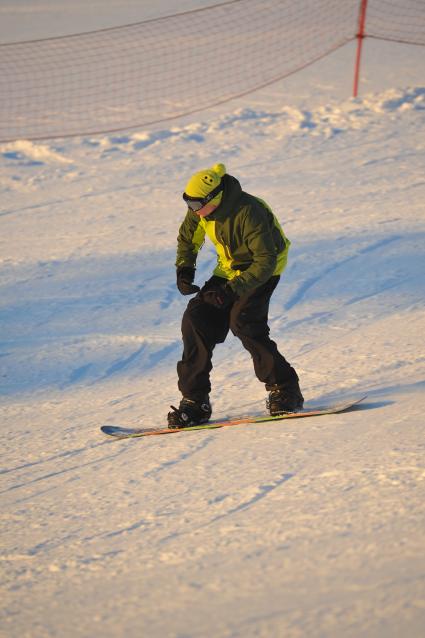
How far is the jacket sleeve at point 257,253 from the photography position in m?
4.59

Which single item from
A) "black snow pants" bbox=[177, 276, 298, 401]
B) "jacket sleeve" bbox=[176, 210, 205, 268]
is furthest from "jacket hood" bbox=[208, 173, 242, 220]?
"black snow pants" bbox=[177, 276, 298, 401]

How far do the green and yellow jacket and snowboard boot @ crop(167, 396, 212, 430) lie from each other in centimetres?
73

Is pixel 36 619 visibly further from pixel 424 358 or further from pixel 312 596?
pixel 424 358

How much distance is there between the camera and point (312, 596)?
110 inches

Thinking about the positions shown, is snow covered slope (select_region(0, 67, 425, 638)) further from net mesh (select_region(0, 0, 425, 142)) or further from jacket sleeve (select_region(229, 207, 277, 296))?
net mesh (select_region(0, 0, 425, 142))

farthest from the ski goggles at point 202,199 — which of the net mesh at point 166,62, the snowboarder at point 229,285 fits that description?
the net mesh at point 166,62

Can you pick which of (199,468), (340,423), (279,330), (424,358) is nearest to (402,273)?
(279,330)

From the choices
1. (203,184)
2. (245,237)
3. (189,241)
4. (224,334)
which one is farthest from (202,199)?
(224,334)

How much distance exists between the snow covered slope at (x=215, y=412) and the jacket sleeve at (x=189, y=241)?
0.97 metres

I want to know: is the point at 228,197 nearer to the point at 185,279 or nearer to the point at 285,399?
the point at 185,279

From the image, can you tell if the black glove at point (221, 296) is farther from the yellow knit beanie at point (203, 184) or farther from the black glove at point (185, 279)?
the yellow knit beanie at point (203, 184)

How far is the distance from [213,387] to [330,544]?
273 centimetres

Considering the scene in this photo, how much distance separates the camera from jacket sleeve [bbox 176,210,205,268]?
4938 mm

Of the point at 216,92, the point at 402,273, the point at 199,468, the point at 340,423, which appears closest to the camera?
the point at 199,468
